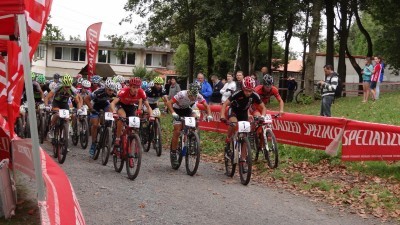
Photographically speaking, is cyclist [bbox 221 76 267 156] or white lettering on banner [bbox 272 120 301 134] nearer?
cyclist [bbox 221 76 267 156]

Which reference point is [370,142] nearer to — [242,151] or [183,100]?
[242,151]

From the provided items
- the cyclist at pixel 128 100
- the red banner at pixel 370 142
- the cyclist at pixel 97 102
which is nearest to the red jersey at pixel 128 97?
the cyclist at pixel 128 100

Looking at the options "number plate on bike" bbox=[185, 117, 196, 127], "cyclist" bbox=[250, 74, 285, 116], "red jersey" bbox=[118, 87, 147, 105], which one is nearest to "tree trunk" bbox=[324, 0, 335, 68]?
"cyclist" bbox=[250, 74, 285, 116]

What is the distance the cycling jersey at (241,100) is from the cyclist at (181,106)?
548 millimetres

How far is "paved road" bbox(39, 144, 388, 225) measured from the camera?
7691 millimetres

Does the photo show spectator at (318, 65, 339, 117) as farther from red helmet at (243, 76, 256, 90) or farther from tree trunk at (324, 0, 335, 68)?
tree trunk at (324, 0, 335, 68)

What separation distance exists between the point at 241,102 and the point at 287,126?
244 cm

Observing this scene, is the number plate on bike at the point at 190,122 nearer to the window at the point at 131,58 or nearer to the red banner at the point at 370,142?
the red banner at the point at 370,142

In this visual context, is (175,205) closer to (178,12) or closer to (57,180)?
(57,180)

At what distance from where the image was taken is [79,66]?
75.8 meters

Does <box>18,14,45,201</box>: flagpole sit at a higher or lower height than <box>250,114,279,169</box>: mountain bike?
higher

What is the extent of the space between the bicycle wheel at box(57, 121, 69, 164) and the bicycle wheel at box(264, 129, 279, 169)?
13.8 ft

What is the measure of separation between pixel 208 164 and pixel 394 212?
5471 mm

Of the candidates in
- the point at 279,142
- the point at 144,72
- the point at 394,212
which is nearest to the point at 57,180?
the point at 394,212
